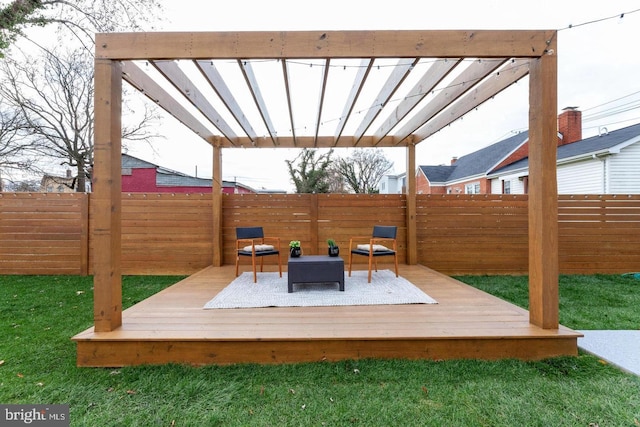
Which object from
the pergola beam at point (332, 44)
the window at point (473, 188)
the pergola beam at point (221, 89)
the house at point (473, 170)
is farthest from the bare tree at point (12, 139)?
the window at point (473, 188)

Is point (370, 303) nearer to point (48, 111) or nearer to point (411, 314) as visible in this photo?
point (411, 314)

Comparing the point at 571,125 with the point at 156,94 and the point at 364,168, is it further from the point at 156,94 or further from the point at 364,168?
the point at 156,94

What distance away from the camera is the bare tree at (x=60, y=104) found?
7.26 m

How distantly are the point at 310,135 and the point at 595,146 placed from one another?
8189 mm

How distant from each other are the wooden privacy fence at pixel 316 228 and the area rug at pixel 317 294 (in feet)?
4.35

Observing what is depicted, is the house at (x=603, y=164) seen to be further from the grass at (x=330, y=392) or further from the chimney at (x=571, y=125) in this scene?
the grass at (x=330, y=392)

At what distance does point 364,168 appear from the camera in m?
18.3

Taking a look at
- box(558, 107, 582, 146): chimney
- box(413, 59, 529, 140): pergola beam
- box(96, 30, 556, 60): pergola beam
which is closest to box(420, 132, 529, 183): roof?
box(558, 107, 582, 146): chimney

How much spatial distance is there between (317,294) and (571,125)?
12.3 metres

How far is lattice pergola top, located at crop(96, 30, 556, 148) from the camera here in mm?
2105

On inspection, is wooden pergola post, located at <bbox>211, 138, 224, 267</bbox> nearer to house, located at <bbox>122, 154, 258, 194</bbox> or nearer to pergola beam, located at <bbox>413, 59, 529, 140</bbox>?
pergola beam, located at <bbox>413, 59, 529, 140</bbox>

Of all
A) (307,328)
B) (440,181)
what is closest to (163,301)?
(307,328)

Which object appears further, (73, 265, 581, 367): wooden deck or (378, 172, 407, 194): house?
(378, 172, 407, 194): house

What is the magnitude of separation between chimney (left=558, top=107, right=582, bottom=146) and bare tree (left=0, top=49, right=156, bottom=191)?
1424cm
